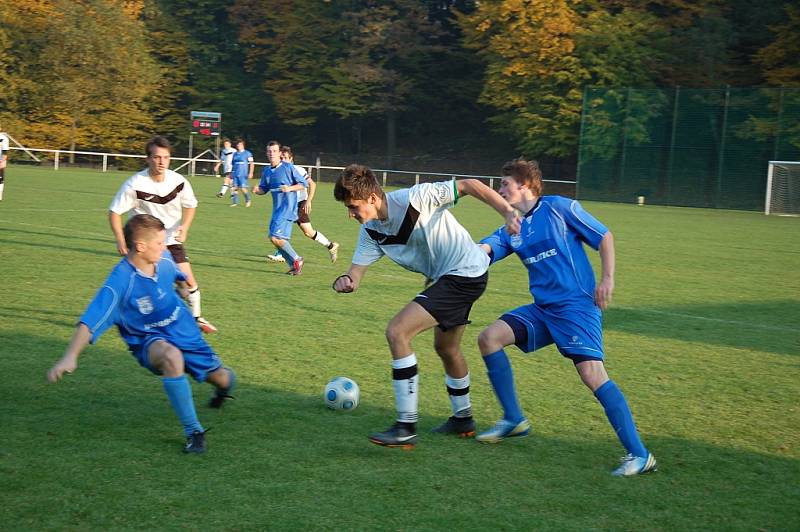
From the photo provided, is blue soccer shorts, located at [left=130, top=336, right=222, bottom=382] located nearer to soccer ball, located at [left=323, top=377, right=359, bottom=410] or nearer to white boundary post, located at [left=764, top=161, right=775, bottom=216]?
soccer ball, located at [left=323, top=377, right=359, bottom=410]

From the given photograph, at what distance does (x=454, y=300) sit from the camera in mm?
5176

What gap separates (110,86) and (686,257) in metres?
39.5

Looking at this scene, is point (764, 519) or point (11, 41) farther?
point (11, 41)

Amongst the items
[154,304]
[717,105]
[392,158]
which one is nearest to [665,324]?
[154,304]

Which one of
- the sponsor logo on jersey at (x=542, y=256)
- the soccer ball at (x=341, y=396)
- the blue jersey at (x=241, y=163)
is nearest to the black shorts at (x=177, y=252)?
the soccer ball at (x=341, y=396)

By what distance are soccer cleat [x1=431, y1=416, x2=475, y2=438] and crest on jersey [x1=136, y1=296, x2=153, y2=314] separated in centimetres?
182

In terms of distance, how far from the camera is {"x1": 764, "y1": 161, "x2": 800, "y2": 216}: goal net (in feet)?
99.0

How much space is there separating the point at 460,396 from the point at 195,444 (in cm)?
155

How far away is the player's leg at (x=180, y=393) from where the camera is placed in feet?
15.8

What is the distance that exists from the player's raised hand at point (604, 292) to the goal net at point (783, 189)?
27777mm

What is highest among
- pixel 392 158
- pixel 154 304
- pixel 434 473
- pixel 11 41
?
pixel 11 41

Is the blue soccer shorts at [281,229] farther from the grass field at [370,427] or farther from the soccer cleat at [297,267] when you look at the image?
the grass field at [370,427]

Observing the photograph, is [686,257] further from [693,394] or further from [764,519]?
[764,519]

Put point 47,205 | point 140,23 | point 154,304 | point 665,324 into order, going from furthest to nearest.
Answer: point 140,23 → point 47,205 → point 665,324 → point 154,304
